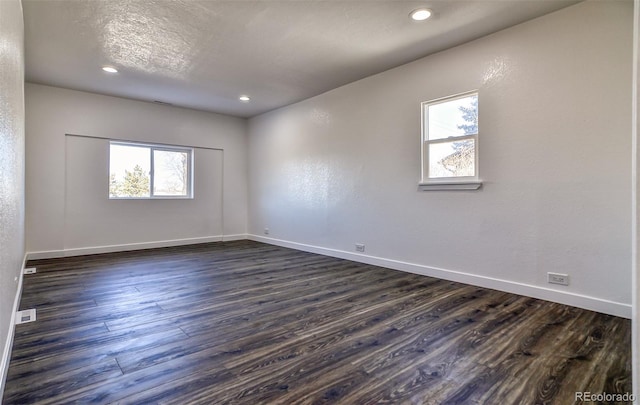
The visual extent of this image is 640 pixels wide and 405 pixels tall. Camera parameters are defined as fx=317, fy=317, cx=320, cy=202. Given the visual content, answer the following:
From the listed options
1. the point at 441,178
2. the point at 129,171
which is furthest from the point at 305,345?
the point at 129,171

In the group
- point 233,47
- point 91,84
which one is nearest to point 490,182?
point 233,47

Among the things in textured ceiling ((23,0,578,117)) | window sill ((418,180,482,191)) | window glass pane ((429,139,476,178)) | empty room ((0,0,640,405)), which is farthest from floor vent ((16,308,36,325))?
window glass pane ((429,139,476,178))

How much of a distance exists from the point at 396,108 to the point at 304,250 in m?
2.86

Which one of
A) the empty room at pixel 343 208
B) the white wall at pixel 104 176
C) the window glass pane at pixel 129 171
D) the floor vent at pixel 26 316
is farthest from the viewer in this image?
the window glass pane at pixel 129 171

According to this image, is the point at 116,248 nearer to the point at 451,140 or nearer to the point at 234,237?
the point at 234,237

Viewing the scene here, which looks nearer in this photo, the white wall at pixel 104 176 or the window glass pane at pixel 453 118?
the window glass pane at pixel 453 118

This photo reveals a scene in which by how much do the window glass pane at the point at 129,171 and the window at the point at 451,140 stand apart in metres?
4.99

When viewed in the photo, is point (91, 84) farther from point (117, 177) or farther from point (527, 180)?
point (527, 180)

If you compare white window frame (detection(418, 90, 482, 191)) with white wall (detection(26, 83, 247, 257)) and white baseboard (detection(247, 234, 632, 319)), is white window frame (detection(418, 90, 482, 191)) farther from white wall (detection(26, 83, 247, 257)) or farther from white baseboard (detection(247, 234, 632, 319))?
white wall (detection(26, 83, 247, 257))

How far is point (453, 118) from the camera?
3717mm

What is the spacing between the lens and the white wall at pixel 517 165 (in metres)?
2.64

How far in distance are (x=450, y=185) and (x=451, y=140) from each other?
527 mm

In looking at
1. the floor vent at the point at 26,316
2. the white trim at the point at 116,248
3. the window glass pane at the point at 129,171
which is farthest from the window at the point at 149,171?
the floor vent at the point at 26,316

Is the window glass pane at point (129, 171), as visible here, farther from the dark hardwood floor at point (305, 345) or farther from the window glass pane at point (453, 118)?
the window glass pane at point (453, 118)
